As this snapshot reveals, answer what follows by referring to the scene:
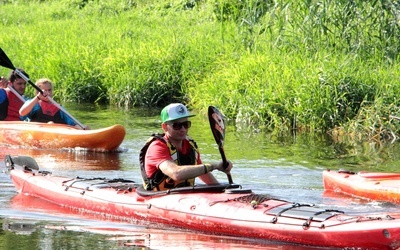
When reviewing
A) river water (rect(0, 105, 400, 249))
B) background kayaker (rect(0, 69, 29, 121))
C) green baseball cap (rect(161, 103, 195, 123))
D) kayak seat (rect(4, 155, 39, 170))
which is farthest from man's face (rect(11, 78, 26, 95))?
green baseball cap (rect(161, 103, 195, 123))

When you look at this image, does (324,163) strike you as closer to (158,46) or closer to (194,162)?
(194,162)

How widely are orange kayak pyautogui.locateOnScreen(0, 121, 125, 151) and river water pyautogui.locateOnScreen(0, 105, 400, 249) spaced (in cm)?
10

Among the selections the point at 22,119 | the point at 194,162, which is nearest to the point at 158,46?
the point at 22,119

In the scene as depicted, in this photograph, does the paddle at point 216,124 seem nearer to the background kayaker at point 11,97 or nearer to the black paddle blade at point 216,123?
the black paddle blade at point 216,123

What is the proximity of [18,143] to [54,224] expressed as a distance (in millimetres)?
4372

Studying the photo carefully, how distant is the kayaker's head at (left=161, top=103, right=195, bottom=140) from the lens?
7203 mm

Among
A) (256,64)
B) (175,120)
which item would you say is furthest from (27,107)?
(175,120)

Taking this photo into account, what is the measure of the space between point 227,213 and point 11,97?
5.54m

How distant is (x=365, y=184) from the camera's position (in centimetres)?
897

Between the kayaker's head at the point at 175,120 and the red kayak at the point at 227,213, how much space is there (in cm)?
42

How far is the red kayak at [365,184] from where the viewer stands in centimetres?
871

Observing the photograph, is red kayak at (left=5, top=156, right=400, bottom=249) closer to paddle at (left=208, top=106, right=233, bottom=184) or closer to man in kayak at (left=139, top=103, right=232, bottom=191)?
man in kayak at (left=139, top=103, right=232, bottom=191)

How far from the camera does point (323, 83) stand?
475 inches

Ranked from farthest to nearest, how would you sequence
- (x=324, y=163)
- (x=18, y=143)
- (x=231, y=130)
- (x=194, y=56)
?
(x=194, y=56) < (x=231, y=130) < (x=18, y=143) < (x=324, y=163)
